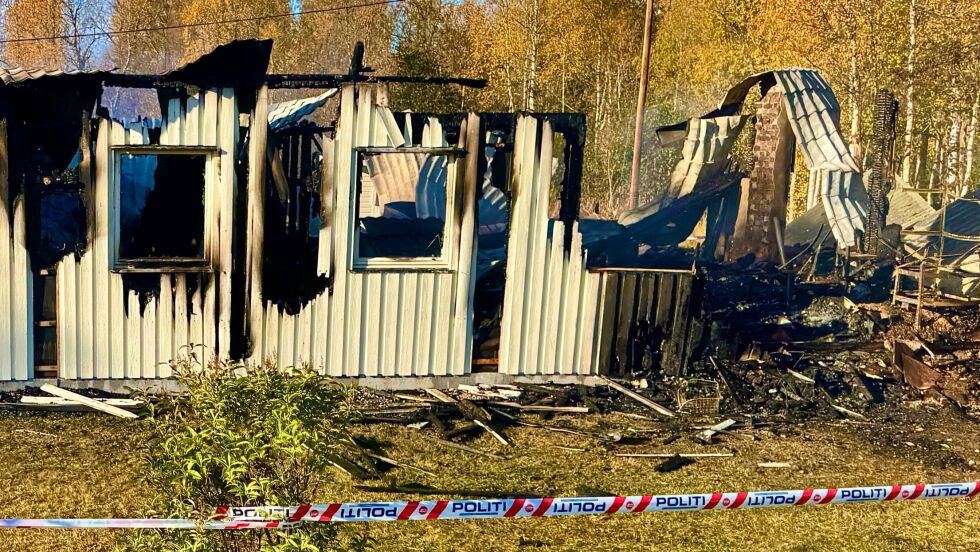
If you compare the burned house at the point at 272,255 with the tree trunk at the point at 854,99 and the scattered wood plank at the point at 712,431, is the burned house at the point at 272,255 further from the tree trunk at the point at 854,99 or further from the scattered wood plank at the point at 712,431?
the tree trunk at the point at 854,99

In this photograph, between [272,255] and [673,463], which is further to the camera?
[272,255]

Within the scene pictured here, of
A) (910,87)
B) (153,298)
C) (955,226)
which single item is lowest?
(153,298)

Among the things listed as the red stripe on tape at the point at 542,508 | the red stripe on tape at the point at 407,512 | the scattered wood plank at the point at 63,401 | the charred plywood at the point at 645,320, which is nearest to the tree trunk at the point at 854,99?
the charred plywood at the point at 645,320

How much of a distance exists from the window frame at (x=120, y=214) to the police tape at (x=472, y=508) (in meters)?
4.63

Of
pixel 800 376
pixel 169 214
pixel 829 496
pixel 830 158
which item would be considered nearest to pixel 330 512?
pixel 829 496

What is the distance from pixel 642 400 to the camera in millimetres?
11320

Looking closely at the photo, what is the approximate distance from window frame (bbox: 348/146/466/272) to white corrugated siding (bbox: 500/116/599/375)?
2.21 ft

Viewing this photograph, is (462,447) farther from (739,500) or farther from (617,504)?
(739,500)

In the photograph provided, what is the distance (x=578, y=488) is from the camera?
867 cm

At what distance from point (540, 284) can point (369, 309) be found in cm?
198

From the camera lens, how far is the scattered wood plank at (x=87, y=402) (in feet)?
→ 32.9

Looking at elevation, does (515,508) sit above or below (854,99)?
below

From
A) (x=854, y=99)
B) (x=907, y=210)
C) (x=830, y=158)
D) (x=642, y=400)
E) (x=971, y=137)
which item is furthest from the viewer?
(x=854, y=99)

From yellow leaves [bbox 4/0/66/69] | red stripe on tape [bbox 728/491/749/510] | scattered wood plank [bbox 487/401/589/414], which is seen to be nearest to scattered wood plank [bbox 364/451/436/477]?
scattered wood plank [bbox 487/401/589/414]
